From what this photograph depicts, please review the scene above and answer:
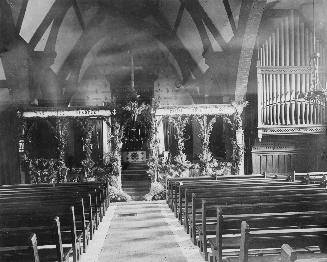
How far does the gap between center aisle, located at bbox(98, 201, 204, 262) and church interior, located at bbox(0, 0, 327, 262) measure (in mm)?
26

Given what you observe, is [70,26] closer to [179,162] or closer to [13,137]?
[13,137]

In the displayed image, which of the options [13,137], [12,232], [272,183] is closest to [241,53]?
[272,183]

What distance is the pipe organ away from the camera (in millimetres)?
11570

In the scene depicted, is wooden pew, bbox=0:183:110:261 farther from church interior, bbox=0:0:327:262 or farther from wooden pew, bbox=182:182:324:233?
wooden pew, bbox=182:182:324:233

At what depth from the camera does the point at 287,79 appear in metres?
11.7

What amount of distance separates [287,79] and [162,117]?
13.2 ft

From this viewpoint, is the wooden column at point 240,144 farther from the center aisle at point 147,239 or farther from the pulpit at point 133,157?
the pulpit at point 133,157

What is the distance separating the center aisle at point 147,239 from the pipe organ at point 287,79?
5.00m

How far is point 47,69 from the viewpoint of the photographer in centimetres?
1288

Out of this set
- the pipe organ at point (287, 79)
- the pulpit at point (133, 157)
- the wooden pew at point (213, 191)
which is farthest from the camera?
the pulpit at point (133, 157)

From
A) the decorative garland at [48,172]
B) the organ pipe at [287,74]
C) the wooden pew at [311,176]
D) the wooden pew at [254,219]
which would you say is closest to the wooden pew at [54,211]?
the wooden pew at [254,219]

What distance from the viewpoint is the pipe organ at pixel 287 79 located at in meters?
11.6

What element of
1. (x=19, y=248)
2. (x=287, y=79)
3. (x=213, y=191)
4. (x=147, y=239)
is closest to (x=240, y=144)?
(x=287, y=79)

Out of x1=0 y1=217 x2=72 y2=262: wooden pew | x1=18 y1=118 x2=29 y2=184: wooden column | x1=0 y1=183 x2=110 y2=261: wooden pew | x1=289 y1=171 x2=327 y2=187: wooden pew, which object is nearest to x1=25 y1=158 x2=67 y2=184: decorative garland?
x1=18 y1=118 x2=29 y2=184: wooden column
